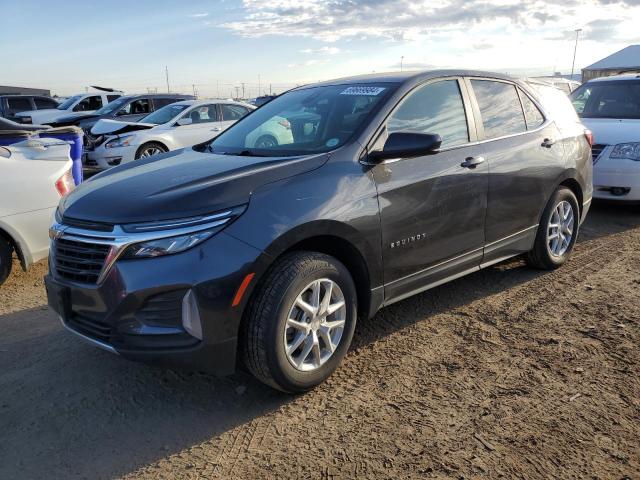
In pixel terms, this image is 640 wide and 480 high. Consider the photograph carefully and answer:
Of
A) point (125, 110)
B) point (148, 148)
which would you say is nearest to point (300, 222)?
point (148, 148)

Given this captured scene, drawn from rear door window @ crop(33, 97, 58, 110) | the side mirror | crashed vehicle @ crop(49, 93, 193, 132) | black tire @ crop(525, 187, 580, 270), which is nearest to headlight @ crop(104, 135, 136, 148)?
crashed vehicle @ crop(49, 93, 193, 132)

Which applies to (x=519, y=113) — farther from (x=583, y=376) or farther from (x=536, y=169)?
(x=583, y=376)

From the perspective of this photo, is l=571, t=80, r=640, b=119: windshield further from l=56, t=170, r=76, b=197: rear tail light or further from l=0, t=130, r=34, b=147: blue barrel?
l=0, t=130, r=34, b=147: blue barrel

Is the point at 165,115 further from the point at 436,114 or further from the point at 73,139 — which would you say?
the point at 436,114

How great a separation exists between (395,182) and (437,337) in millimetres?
1153

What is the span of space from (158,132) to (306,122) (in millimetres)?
7788

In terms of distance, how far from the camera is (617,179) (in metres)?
6.93

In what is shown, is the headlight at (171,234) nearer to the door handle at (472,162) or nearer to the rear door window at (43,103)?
the door handle at (472,162)

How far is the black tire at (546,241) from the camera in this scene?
4730 mm

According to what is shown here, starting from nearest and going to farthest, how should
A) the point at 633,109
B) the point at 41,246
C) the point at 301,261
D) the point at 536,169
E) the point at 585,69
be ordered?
the point at 301,261, the point at 536,169, the point at 41,246, the point at 633,109, the point at 585,69

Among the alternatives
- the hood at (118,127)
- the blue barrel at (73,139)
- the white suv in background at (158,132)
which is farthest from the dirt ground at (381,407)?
the hood at (118,127)

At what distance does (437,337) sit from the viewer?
12.5 ft

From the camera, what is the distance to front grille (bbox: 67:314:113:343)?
9.28 feet

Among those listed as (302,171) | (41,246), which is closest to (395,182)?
(302,171)
